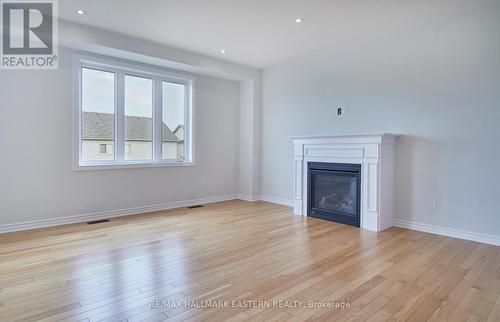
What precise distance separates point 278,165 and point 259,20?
2688mm

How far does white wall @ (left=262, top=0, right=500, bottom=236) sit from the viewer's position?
10.7 feet

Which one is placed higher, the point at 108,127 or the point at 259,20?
the point at 259,20

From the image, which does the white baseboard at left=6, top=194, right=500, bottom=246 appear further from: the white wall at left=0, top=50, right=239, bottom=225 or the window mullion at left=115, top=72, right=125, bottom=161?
the window mullion at left=115, top=72, right=125, bottom=161

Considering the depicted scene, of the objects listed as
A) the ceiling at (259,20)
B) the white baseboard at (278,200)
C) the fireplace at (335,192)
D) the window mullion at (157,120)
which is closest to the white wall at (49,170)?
the window mullion at (157,120)

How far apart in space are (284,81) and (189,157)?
2229mm

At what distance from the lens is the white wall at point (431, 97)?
10.7 feet

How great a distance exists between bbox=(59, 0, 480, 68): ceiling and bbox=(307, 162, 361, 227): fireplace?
1.79m

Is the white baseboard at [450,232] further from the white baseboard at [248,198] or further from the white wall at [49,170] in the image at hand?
the white wall at [49,170]

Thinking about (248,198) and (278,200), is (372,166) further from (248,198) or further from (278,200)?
(248,198)

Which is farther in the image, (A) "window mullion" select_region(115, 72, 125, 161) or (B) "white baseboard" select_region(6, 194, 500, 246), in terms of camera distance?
(A) "window mullion" select_region(115, 72, 125, 161)

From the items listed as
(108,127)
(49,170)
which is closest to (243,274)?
(49,170)

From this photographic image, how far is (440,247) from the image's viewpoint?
3117 millimetres
